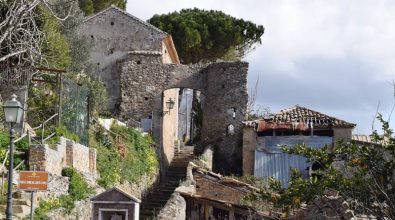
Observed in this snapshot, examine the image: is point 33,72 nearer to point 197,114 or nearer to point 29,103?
point 29,103

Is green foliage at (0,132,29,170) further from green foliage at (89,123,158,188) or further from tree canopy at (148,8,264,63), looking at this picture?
tree canopy at (148,8,264,63)

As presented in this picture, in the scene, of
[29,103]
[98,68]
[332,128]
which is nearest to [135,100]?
[98,68]

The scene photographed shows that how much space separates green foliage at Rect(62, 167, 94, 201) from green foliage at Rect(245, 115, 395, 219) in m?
6.89

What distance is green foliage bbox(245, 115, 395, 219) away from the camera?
1283cm

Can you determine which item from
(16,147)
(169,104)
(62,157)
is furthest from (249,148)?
(16,147)

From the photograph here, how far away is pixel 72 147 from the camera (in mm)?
21625

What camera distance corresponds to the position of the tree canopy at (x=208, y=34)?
46.6 m

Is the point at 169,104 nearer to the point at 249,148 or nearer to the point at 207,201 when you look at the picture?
the point at 249,148

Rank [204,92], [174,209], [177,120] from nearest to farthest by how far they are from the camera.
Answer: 1. [174,209]
2. [204,92]
3. [177,120]

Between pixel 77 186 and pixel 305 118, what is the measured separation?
54.7 feet

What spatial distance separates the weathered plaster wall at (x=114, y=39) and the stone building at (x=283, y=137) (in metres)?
7.21

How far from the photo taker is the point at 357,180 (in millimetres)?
13258

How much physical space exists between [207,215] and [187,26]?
2491 centimetres

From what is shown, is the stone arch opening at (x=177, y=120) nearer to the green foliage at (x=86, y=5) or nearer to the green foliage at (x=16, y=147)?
the green foliage at (x=86, y=5)
